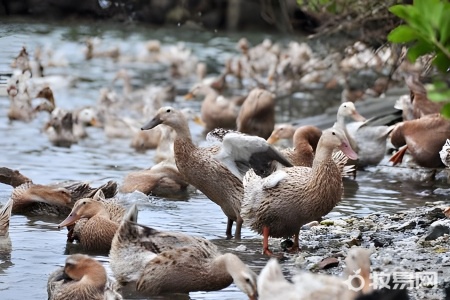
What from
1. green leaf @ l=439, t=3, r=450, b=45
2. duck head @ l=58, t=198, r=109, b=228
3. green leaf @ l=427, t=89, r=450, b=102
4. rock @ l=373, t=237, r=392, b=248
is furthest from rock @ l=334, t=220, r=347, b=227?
green leaf @ l=439, t=3, r=450, b=45

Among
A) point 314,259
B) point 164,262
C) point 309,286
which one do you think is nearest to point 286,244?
point 314,259

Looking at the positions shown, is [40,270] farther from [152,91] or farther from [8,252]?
[152,91]

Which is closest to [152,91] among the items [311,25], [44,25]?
[311,25]

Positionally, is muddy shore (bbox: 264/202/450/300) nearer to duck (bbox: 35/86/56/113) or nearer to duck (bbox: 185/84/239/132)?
duck (bbox: 185/84/239/132)

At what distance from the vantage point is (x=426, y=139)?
36.7 feet

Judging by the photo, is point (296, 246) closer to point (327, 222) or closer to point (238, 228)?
point (238, 228)

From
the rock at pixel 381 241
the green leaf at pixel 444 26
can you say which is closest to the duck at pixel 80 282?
the rock at pixel 381 241

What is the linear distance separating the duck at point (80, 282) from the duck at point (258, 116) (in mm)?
7994

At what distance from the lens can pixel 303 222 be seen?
8109 millimetres

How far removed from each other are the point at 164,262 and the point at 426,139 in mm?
5093

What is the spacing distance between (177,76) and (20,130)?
9353 millimetres

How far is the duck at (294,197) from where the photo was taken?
804 cm

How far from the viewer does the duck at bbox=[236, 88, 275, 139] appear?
47.6ft

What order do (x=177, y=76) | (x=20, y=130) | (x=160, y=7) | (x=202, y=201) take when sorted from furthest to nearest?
(x=177, y=76)
(x=160, y=7)
(x=20, y=130)
(x=202, y=201)
